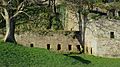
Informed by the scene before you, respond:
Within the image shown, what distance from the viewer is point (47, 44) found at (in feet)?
151

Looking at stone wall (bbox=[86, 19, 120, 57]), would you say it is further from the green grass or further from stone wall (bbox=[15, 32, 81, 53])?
stone wall (bbox=[15, 32, 81, 53])

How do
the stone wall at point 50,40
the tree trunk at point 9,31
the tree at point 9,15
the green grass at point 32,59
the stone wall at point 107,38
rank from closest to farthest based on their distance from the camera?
the green grass at point 32,59
the tree at point 9,15
the tree trunk at point 9,31
the stone wall at point 107,38
the stone wall at point 50,40

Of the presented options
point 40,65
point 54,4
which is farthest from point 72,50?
point 40,65

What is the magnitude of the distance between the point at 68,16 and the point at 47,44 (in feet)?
18.6

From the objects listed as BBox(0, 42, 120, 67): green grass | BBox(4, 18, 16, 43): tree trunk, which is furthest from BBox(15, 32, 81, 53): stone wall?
BBox(0, 42, 120, 67): green grass

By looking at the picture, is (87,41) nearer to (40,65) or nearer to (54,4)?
(54,4)

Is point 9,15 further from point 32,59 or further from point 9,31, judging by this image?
point 32,59

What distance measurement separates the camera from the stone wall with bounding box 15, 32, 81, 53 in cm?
4531

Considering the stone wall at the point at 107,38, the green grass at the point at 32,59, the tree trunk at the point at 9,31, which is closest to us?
the green grass at the point at 32,59

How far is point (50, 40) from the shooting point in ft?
151

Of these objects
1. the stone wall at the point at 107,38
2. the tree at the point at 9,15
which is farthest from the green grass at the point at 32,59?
the stone wall at the point at 107,38

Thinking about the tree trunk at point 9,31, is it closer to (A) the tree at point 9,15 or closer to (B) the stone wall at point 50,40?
(A) the tree at point 9,15

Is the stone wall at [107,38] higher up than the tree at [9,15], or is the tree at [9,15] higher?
the tree at [9,15]

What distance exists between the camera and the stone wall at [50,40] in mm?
45312
